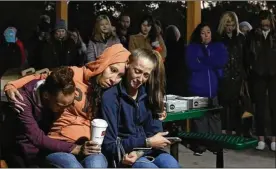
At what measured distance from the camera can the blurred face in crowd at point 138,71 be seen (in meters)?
3.10

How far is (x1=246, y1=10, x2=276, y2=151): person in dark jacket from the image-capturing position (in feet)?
18.8

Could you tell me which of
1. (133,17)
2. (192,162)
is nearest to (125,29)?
(133,17)

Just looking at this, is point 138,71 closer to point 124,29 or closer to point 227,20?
point 227,20

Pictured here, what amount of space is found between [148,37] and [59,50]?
38.4 inches

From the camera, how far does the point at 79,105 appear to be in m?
3.12

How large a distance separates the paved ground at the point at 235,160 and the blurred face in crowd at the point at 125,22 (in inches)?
61.4

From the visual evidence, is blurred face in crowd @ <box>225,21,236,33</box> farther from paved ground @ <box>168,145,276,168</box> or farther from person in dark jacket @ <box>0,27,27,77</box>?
person in dark jacket @ <box>0,27,27,77</box>

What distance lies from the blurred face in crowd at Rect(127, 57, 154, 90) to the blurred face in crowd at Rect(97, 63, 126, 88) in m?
0.05

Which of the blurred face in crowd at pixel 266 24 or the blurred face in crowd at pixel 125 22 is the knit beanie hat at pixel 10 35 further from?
the blurred face in crowd at pixel 266 24

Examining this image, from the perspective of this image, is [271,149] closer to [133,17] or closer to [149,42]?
[149,42]

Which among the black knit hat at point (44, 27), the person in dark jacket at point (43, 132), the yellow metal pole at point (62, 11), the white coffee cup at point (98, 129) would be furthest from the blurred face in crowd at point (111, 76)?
the yellow metal pole at point (62, 11)

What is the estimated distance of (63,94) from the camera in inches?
116

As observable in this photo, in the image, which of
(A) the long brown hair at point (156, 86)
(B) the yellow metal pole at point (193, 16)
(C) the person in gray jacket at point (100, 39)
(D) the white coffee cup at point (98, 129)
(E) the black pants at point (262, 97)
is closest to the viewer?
(D) the white coffee cup at point (98, 129)

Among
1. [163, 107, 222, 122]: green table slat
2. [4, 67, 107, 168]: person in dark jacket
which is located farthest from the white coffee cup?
[163, 107, 222, 122]: green table slat
